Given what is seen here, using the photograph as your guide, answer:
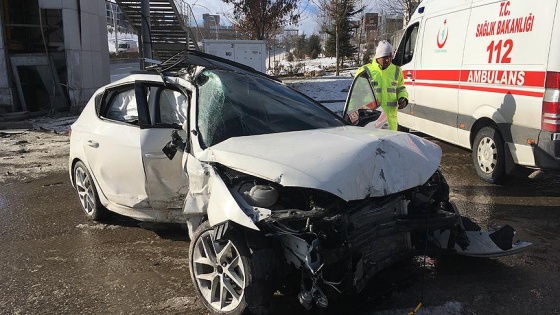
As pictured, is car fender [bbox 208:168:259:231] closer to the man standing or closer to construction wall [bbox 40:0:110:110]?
the man standing

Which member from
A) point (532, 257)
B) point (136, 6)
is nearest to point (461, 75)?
point (532, 257)

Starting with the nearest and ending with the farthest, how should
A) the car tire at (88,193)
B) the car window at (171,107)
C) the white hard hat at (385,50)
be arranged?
the car window at (171,107) → the car tire at (88,193) → the white hard hat at (385,50)

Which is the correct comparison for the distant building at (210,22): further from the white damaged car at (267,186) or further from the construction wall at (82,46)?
the white damaged car at (267,186)

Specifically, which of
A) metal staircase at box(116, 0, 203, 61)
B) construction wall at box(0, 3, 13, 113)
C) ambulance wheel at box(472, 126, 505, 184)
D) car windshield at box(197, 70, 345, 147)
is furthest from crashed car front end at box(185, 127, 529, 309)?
metal staircase at box(116, 0, 203, 61)

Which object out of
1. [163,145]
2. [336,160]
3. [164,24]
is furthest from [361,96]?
[164,24]

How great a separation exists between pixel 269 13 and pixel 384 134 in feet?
68.2

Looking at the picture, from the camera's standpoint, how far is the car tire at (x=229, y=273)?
2.95m

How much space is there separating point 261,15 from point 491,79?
731 inches

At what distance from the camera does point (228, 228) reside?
2.98 metres

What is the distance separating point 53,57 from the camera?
14.9 meters

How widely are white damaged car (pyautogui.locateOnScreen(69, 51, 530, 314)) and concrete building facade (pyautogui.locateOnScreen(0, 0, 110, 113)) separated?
432 inches

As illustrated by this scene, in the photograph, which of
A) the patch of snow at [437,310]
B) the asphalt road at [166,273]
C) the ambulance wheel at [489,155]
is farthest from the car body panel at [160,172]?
→ the ambulance wheel at [489,155]

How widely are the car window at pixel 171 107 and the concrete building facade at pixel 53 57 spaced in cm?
1151

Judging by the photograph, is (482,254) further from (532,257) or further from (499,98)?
(499,98)
